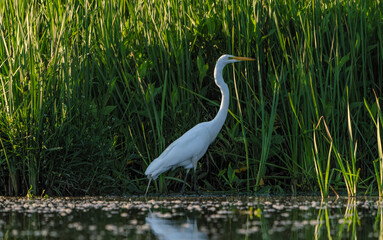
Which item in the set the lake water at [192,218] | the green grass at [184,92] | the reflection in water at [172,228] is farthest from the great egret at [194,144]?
the reflection in water at [172,228]

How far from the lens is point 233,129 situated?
6.12 m

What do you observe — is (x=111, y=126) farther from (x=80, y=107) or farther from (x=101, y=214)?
(x=101, y=214)

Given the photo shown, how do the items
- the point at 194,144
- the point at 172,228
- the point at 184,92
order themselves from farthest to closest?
the point at 184,92 < the point at 194,144 < the point at 172,228

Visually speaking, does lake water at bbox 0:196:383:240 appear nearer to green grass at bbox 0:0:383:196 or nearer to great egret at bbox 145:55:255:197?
great egret at bbox 145:55:255:197

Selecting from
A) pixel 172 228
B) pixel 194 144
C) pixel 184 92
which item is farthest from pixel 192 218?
pixel 184 92

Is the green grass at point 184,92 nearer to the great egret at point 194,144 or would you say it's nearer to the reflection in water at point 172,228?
the great egret at point 194,144

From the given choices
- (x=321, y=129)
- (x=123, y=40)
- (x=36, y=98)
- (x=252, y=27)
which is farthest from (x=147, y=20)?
(x=321, y=129)

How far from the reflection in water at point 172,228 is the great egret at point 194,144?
153 cm

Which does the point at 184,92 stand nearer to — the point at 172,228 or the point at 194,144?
the point at 194,144

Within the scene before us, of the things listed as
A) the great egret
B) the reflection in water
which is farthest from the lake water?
the great egret

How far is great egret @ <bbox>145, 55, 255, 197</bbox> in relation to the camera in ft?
18.8

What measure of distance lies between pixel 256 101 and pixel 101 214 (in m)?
2.36

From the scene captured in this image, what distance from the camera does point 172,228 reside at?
369 cm

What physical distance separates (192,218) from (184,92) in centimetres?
225
